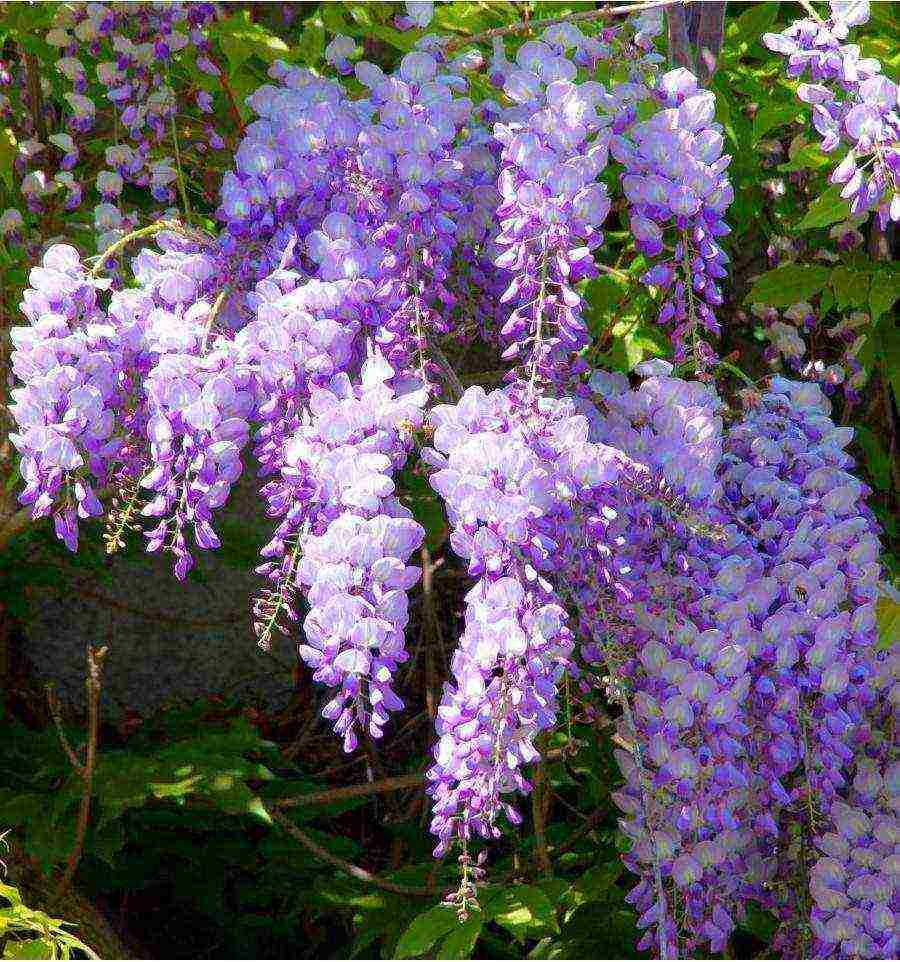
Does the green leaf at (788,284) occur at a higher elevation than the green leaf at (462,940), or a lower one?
higher

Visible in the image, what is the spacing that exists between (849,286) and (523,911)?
3.48ft

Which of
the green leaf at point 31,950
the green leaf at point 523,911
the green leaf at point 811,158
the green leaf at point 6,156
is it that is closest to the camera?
the green leaf at point 31,950

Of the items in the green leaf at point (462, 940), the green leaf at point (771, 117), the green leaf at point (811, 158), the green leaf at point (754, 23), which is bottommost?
the green leaf at point (462, 940)

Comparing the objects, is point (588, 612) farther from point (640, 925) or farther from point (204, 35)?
point (204, 35)

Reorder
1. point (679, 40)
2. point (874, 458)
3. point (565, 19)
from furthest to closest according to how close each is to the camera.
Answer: point (874, 458), point (679, 40), point (565, 19)

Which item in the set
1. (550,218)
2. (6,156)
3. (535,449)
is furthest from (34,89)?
(535,449)

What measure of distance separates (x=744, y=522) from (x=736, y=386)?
926mm

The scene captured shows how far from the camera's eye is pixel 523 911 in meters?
1.68

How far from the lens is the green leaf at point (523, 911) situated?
165 cm

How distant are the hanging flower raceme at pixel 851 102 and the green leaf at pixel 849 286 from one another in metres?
0.38

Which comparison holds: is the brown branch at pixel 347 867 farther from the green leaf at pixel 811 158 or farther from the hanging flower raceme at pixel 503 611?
the green leaf at pixel 811 158

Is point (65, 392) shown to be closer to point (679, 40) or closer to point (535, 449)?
point (535, 449)

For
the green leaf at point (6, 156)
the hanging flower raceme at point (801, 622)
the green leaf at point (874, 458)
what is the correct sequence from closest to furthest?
the hanging flower raceme at point (801, 622) < the green leaf at point (6, 156) < the green leaf at point (874, 458)

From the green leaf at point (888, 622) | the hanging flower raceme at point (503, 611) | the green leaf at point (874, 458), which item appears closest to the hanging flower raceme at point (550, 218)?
the hanging flower raceme at point (503, 611)
